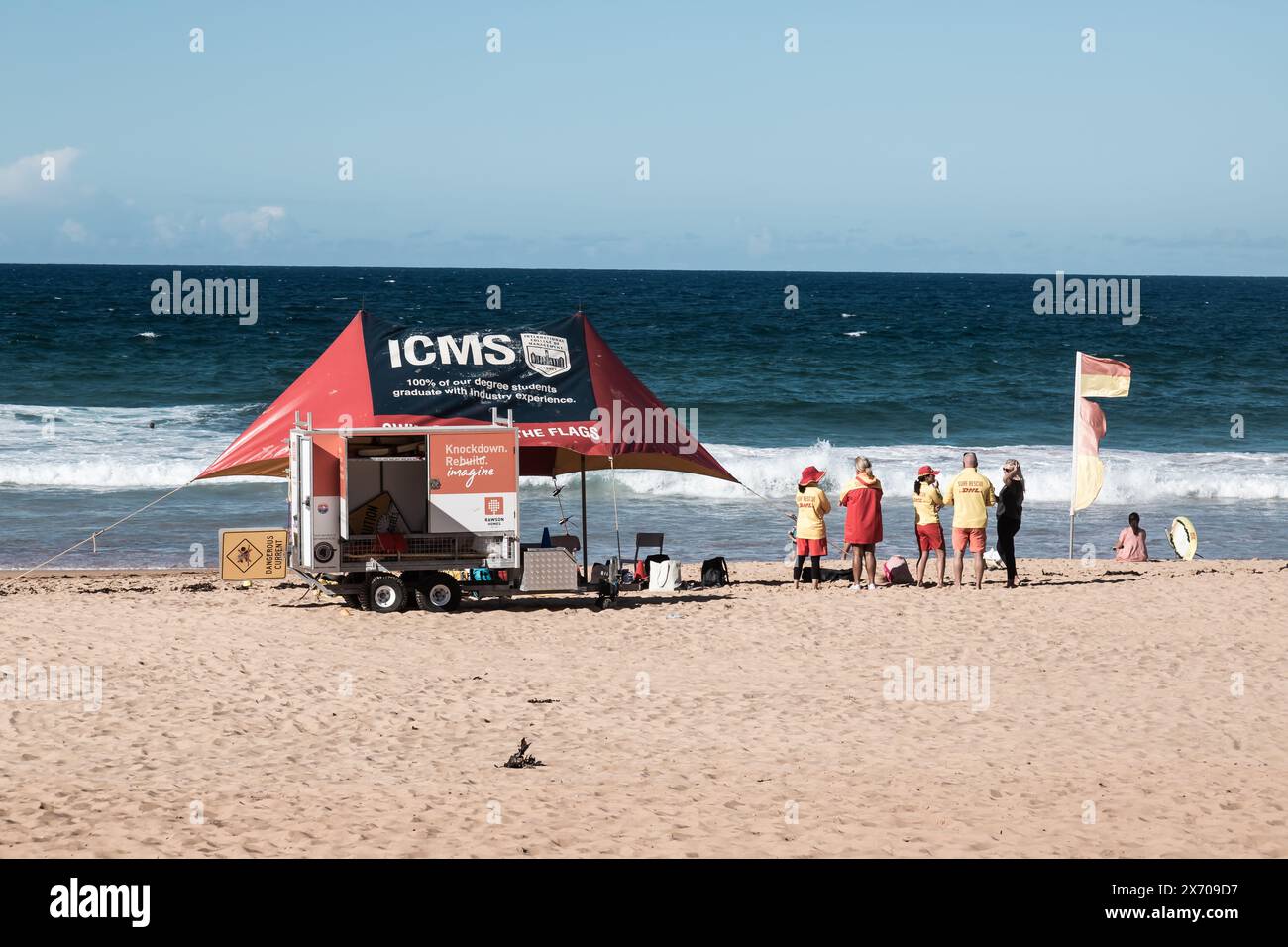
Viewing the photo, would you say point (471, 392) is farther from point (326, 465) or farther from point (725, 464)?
point (725, 464)

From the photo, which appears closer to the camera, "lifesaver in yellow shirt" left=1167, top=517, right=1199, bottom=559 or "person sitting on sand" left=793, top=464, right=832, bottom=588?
"person sitting on sand" left=793, top=464, right=832, bottom=588

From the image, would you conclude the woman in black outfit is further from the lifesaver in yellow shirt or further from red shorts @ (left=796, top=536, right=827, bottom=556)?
the lifesaver in yellow shirt

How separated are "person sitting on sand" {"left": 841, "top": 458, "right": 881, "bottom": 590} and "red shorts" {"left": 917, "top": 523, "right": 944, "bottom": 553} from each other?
48 cm

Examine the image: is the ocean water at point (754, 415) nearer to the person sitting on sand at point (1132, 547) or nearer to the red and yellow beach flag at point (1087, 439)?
the person sitting on sand at point (1132, 547)

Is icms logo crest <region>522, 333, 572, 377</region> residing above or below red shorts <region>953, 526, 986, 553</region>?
above

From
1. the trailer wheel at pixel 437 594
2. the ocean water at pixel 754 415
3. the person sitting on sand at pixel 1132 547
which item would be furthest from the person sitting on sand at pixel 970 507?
the trailer wheel at pixel 437 594

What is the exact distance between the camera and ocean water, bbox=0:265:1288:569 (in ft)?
69.6

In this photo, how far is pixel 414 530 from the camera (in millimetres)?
14070

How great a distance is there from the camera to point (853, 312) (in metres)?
79.9

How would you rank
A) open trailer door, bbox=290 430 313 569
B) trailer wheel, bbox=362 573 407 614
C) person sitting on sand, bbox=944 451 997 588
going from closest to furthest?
open trailer door, bbox=290 430 313 569, trailer wheel, bbox=362 573 407 614, person sitting on sand, bbox=944 451 997 588

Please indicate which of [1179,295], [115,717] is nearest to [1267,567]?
[115,717]

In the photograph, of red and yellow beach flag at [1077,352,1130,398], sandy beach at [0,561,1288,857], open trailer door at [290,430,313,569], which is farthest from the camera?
red and yellow beach flag at [1077,352,1130,398]

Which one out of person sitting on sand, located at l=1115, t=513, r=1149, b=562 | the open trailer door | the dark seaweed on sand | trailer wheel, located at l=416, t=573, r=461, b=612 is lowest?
the dark seaweed on sand

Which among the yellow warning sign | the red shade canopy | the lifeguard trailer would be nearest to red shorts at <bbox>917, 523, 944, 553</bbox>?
the red shade canopy
